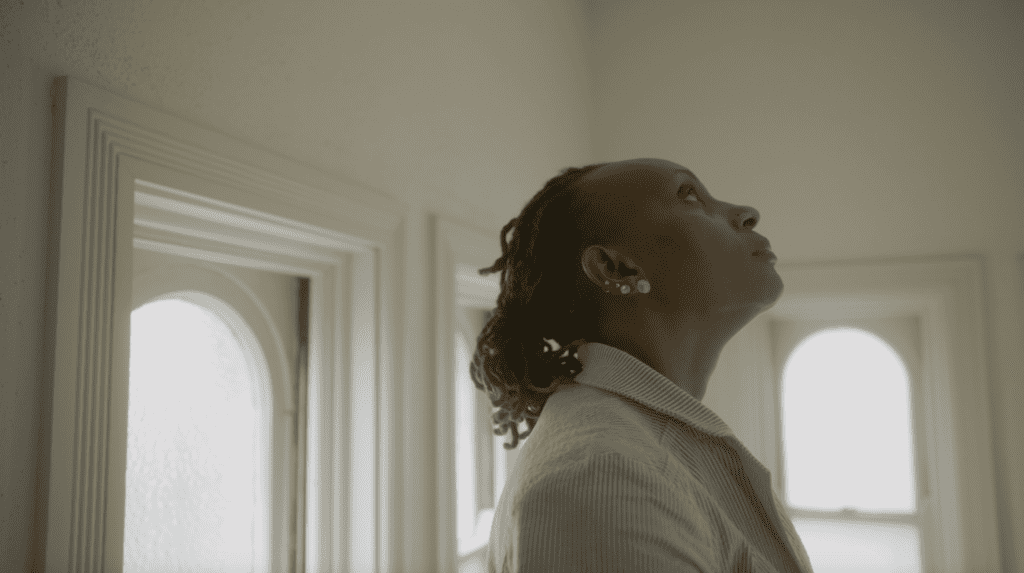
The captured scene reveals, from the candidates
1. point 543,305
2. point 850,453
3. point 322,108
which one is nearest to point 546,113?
point 322,108

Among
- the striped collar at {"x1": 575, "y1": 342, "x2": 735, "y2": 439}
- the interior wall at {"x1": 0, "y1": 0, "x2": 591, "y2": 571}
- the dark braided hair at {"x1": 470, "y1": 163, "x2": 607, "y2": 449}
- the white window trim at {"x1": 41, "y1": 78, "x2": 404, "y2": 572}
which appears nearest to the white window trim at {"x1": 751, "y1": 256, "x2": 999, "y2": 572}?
the interior wall at {"x1": 0, "y1": 0, "x2": 591, "y2": 571}

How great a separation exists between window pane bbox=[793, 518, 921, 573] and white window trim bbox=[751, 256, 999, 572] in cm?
8

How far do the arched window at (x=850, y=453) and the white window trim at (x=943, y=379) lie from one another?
7cm

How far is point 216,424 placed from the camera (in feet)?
4.09

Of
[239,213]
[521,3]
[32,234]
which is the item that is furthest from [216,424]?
[521,3]

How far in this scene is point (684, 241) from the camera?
868mm

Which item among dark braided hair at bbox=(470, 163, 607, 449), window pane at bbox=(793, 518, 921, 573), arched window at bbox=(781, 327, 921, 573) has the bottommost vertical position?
window pane at bbox=(793, 518, 921, 573)

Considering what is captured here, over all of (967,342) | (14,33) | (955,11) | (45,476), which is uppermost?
(955,11)

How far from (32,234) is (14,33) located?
0.72 ft

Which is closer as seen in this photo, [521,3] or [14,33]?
[14,33]

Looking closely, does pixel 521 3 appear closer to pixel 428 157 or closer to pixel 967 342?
pixel 428 157

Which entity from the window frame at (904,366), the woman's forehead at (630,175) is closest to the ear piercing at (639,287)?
the woman's forehead at (630,175)

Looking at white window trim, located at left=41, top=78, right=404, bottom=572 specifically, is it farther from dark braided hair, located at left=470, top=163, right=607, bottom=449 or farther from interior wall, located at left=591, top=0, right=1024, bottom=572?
interior wall, located at left=591, top=0, right=1024, bottom=572

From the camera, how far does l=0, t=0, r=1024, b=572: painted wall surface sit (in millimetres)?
785
